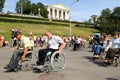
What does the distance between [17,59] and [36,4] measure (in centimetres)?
13176

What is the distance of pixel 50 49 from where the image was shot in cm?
1238

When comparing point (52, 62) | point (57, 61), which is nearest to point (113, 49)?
point (57, 61)

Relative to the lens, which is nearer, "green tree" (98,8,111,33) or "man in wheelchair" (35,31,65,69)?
"man in wheelchair" (35,31,65,69)

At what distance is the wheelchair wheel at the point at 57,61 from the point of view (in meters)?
12.2

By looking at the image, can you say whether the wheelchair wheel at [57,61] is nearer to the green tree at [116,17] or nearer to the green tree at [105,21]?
the green tree at [105,21]

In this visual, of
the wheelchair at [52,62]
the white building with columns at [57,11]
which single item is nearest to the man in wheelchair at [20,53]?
A: the wheelchair at [52,62]

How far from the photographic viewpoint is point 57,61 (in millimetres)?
12367

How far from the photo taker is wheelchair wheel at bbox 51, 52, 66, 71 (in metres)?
12.2

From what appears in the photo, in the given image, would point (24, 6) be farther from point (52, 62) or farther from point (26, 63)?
point (52, 62)

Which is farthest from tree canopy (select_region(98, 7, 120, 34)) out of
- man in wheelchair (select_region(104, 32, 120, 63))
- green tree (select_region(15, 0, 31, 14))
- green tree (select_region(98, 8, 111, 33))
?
man in wheelchair (select_region(104, 32, 120, 63))

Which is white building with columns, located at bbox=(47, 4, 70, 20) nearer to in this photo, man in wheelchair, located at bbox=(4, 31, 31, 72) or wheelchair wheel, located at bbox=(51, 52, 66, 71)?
wheelchair wheel, located at bbox=(51, 52, 66, 71)

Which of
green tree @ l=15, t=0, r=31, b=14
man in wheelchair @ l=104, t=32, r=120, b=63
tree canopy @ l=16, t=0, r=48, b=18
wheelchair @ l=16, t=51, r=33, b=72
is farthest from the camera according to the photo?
tree canopy @ l=16, t=0, r=48, b=18

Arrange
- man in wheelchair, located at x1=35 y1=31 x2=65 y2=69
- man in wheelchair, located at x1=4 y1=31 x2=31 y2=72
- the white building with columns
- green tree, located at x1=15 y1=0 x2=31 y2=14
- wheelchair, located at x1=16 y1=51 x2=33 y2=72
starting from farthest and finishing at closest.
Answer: the white building with columns < green tree, located at x1=15 y1=0 x2=31 y2=14 < wheelchair, located at x1=16 y1=51 x2=33 y2=72 < man in wheelchair, located at x1=35 y1=31 x2=65 y2=69 < man in wheelchair, located at x1=4 y1=31 x2=31 y2=72

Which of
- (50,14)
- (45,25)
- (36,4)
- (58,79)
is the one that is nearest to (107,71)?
(58,79)
